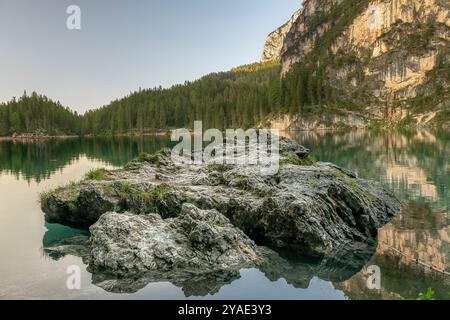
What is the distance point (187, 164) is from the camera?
3083 cm

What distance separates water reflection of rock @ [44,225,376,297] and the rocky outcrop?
0.46 metres

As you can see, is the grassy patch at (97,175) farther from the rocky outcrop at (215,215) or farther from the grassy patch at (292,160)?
the grassy patch at (292,160)

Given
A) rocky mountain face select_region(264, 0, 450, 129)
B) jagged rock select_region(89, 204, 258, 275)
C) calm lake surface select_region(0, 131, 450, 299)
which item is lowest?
calm lake surface select_region(0, 131, 450, 299)

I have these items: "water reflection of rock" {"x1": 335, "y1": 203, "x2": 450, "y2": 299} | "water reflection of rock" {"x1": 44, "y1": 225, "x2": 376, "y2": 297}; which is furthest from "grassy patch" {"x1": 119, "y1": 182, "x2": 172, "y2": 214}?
"water reflection of rock" {"x1": 335, "y1": 203, "x2": 450, "y2": 299}

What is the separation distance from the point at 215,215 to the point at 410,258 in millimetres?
7778

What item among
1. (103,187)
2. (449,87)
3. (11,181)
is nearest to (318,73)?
(449,87)

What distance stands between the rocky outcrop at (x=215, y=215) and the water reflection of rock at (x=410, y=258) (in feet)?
3.68

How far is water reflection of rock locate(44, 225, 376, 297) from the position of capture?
535 inches

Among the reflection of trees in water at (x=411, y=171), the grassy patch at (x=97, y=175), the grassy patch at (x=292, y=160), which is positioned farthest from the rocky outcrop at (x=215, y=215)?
the reflection of trees in water at (x=411, y=171)

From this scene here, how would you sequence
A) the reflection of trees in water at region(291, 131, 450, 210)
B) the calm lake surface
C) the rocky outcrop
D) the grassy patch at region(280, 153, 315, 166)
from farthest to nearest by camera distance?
the reflection of trees in water at region(291, 131, 450, 210) → the grassy patch at region(280, 153, 315, 166) → the rocky outcrop → the calm lake surface

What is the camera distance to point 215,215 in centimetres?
1753

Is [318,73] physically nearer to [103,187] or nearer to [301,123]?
[301,123]

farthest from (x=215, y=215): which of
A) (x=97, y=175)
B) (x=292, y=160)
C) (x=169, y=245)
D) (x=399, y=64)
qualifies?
(x=399, y=64)

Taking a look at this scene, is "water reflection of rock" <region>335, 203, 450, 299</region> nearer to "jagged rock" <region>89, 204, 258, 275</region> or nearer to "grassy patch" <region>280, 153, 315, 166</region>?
"jagged rock" <region>89, 204, 258, 275</region>
